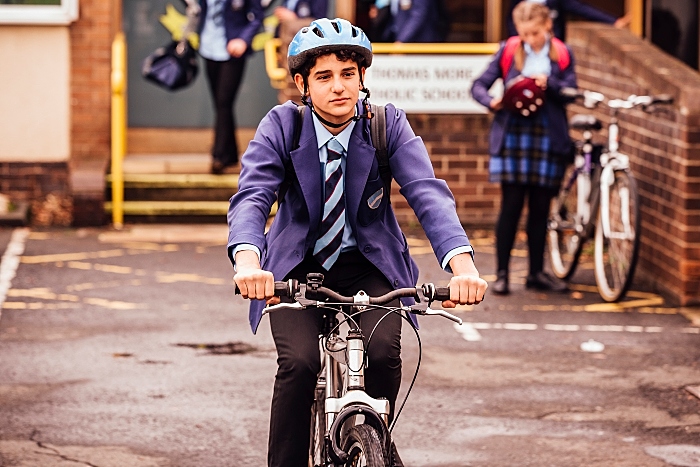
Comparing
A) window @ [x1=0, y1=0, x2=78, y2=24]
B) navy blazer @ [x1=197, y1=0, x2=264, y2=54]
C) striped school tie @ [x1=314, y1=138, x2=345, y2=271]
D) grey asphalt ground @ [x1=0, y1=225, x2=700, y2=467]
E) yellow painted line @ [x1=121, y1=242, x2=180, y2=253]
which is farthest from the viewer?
window @ [x1=0, y1=0, x2=78, y2=24]

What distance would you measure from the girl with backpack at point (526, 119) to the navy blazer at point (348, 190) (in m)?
4.88

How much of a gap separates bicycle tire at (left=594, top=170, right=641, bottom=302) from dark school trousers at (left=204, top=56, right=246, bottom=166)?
450cm

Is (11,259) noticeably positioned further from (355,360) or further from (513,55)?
(355,360)

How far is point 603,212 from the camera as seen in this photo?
32.2 ft

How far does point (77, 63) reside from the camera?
540 inches

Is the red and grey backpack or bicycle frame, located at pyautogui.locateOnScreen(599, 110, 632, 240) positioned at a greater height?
the red and grey backpack

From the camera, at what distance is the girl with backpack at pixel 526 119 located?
962cm

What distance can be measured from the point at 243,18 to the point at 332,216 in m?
8.78

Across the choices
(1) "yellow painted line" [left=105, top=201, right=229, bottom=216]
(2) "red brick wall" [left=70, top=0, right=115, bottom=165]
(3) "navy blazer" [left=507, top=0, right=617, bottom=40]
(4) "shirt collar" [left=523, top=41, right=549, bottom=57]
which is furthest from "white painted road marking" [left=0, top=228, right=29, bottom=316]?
(3) "navy blazer" [left=507, top=0, right=617, bottom=40]

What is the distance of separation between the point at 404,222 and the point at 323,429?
8409 millimetres

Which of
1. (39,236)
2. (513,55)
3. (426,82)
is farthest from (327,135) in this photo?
(426,82)

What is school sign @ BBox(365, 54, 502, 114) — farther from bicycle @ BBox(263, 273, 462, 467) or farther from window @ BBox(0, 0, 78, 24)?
bicycle @ BBox(263, 273, 462, 467)

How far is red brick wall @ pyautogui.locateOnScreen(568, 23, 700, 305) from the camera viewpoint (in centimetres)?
955

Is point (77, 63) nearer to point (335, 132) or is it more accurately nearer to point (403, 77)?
point (403, 77)
